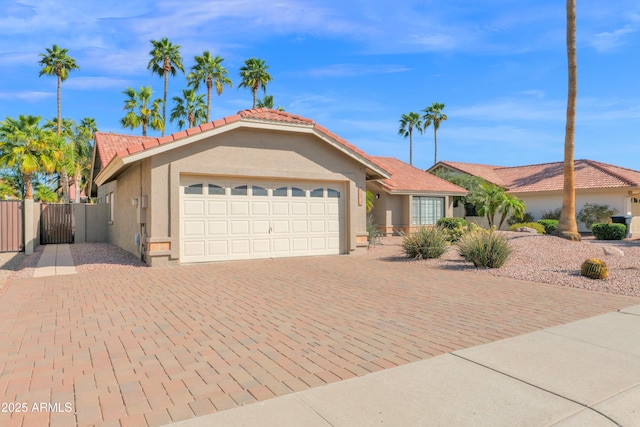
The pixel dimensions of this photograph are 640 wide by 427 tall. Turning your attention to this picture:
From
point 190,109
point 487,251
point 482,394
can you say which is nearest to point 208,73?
point 190,109

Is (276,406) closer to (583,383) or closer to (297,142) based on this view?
(583,383)

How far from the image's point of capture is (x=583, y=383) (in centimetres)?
398

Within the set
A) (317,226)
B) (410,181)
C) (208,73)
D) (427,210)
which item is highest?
(208,73)

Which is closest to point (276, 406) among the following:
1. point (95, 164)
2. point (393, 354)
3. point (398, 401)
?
point (398, 401)

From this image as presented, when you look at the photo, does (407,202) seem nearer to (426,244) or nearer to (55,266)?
(426,244)

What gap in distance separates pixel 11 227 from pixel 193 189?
9061mm

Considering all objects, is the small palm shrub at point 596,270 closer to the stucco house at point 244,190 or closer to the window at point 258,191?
the stucco house at point 244,190

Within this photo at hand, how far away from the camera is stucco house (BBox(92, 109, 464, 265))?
11914 millimetres

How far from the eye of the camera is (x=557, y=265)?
39.4 feet

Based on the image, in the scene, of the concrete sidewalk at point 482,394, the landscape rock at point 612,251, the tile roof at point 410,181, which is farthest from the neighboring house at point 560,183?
the concrete sidewalk at point 482,394

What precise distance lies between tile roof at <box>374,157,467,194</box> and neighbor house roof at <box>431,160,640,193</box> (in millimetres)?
7340

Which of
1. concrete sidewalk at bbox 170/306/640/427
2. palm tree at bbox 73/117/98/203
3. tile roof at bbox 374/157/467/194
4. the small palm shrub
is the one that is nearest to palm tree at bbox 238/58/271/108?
tile roof at bbox 374/157/467/194

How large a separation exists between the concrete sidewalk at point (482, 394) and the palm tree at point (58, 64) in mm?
44069

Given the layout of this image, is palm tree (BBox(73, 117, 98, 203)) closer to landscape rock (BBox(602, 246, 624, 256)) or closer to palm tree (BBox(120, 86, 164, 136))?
palm tree (BBox(120, 86, 164, 136))
